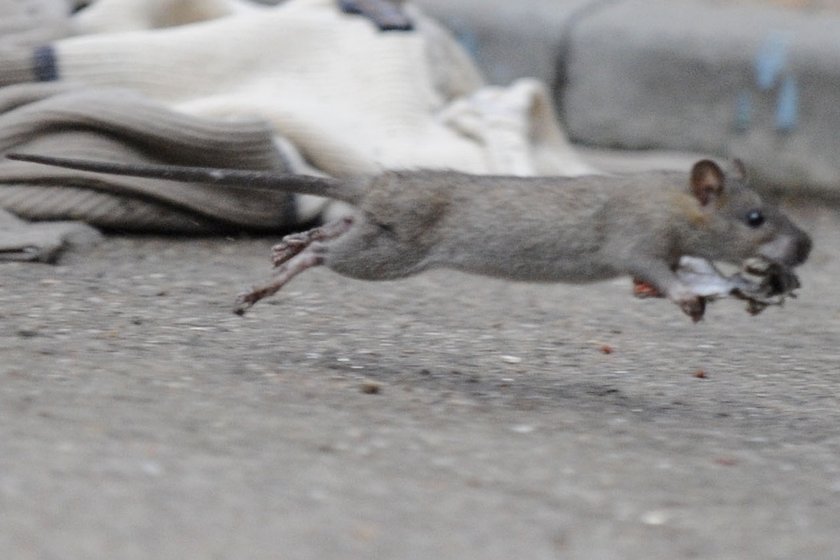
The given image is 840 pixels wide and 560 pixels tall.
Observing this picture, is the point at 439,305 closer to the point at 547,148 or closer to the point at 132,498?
the point at 547,148

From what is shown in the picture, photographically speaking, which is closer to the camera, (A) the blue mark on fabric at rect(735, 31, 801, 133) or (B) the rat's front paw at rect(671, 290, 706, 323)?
(B) the rat's front paw at rect(671, 290, 706, 323)

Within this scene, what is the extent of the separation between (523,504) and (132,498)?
86cm

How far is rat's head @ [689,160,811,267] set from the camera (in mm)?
4621

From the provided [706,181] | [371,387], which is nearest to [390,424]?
[371,387]

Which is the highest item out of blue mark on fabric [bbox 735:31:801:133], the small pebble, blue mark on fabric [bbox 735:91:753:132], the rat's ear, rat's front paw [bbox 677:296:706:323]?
the rat's ear

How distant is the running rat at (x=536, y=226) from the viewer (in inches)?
181

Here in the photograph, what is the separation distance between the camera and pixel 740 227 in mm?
4652

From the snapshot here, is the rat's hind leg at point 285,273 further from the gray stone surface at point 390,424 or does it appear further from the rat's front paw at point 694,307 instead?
the rat's front paw at point 694,307

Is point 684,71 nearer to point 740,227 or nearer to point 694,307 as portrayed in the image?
point 740,227

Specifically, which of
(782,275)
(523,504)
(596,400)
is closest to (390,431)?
(523,504)

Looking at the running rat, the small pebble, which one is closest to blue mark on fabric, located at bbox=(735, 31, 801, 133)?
the running rat

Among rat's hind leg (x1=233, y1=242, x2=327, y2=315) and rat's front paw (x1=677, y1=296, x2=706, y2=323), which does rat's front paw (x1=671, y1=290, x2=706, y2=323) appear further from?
rat's hind leg (x1=233, y1=242, x2=327, y2=315)

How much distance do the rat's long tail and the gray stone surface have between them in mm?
511

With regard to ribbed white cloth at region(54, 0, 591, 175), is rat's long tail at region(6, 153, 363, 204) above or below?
above
